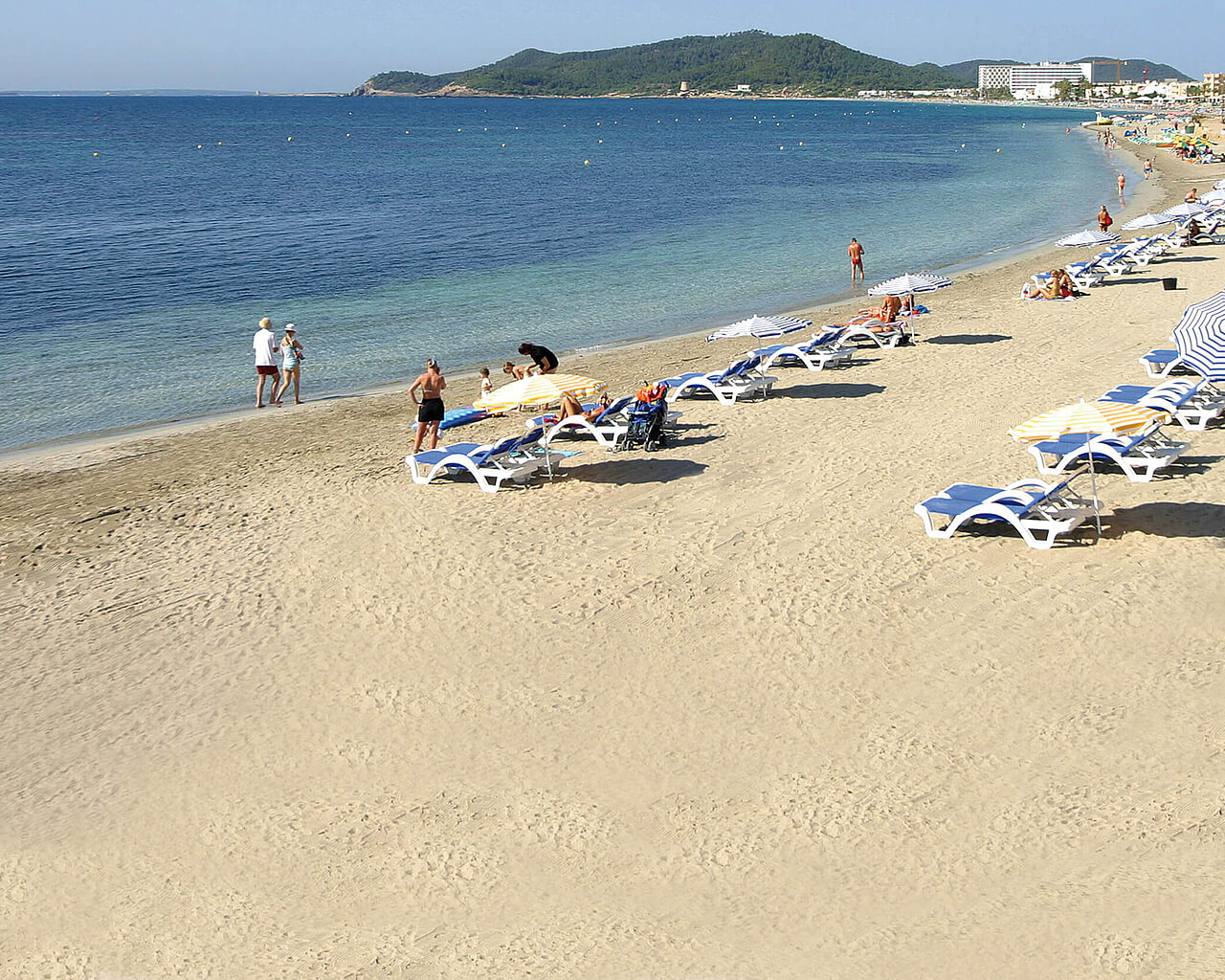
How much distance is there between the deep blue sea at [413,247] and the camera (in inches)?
850

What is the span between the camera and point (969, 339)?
64.2 feet

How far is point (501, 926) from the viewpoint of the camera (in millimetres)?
5867

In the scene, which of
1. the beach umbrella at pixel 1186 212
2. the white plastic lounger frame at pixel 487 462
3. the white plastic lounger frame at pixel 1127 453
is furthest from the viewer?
the beach umbrella at pixel 1186 212

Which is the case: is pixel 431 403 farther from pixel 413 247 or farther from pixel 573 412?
pixel 413 247

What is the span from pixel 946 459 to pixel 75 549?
8.79m

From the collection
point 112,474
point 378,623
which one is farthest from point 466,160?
point 378,623

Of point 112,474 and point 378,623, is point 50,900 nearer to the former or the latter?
point 378,623

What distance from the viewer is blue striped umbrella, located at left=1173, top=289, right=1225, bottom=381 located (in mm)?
11773

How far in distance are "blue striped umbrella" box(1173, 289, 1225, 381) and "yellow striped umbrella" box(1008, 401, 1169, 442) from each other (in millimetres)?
1886

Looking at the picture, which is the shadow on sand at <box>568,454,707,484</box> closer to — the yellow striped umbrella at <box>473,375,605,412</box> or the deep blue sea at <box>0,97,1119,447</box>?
the yellow striped umbrella at <box>473,375,605,412</box>

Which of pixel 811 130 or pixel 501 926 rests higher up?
pixel 811 130

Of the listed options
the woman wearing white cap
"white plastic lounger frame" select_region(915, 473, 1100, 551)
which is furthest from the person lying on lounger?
the woman wearing white cap

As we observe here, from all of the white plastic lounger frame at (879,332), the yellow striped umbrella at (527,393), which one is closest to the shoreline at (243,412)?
the white plastic lounger frame at (879,332)

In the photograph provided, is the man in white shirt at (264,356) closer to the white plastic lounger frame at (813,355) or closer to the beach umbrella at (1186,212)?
the white plastic lounger frame at (813,355)
